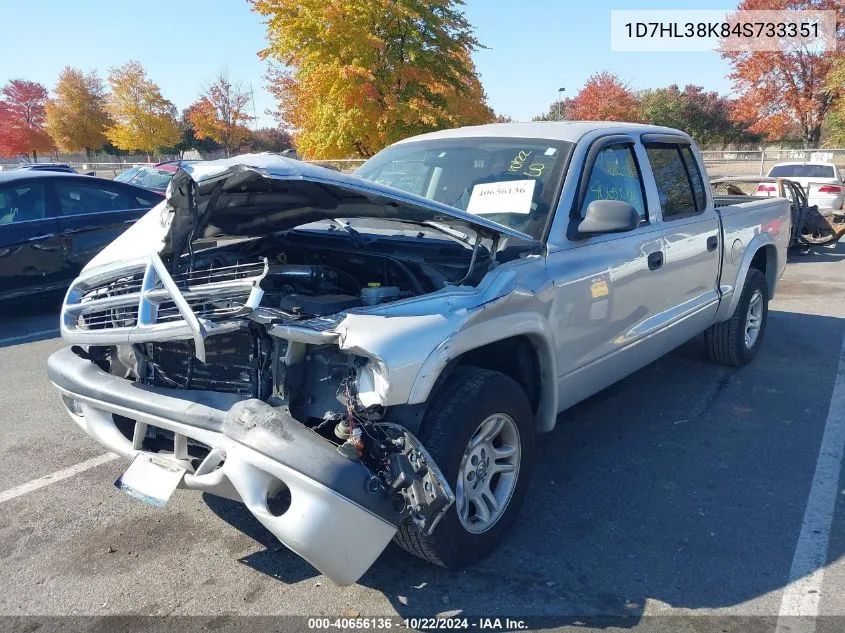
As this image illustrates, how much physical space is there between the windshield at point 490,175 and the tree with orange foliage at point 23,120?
162 feet

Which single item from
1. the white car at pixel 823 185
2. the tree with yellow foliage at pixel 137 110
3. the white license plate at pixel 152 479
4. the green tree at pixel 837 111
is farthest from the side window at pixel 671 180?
the tree with yellow foliage at pixel 137 110

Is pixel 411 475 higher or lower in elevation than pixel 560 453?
higher

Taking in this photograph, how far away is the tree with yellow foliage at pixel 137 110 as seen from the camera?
36562 mm

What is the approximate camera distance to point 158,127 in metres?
37.4

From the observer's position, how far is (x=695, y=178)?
483cm

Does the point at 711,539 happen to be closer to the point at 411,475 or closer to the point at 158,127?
the point at 411,475

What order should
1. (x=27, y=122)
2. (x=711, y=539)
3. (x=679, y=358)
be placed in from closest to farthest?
(x=711, y=539), (x=679, y=358), (x=27, y=122)

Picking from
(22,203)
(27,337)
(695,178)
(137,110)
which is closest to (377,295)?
(695,178)

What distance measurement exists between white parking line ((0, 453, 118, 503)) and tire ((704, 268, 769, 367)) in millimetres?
4527

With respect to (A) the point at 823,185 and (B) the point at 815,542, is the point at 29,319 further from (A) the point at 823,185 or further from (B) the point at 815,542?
(A) the point at 823,185

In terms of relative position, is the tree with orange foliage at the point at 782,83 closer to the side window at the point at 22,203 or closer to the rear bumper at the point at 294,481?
the side window at the point at 22,203

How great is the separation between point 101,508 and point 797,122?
34074mm

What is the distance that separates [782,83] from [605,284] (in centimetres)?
2961

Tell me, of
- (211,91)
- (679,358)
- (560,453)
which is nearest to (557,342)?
(560,453)
